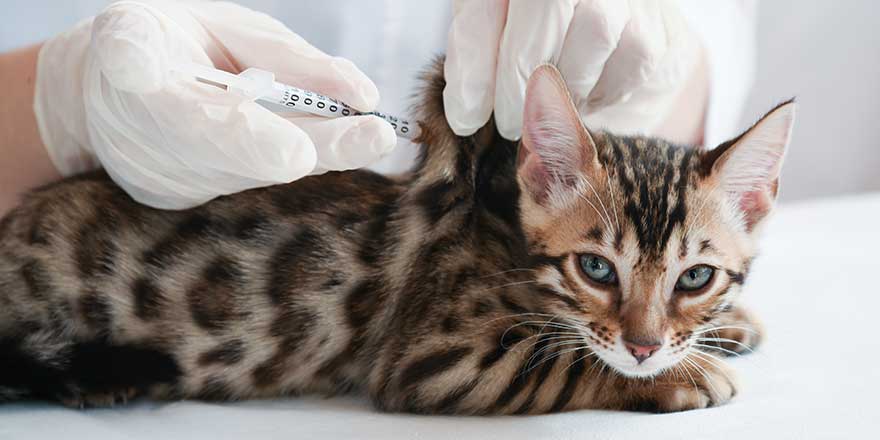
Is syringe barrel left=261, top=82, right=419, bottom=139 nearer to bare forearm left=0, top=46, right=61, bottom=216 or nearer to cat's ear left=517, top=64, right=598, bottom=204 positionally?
cat's ear left=517, top=64, right=598, bottom=204

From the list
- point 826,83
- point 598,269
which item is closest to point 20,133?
point 598,269

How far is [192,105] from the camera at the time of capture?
3.34 ft

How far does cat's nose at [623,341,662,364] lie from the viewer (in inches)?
37.2

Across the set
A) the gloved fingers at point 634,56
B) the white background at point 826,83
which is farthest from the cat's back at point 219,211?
the white background at point 826,83

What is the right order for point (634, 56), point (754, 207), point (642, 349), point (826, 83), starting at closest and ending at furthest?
point (642, 349), point (754, 207), point (634, 56), point (826, 83)

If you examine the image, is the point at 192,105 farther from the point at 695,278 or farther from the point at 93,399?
the point at 695,278

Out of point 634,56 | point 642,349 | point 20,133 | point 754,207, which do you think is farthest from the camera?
point 20,133

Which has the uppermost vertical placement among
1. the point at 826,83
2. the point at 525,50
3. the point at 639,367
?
the point at 525,50

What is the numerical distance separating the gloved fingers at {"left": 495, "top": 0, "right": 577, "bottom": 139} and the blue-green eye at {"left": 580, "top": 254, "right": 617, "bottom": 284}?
245 millimetres

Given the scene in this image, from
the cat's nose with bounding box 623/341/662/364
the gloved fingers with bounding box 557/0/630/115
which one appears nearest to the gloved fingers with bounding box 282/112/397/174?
the gloved fingers with bounding box 557/0/630/115

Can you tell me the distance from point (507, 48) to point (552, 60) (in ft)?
0.22

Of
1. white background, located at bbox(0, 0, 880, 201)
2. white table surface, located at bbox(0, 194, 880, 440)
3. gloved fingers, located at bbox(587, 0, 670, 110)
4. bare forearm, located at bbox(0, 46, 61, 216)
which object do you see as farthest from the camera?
white background, located at bbox(0, 0, 880, 201)

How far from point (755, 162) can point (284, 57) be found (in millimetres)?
629

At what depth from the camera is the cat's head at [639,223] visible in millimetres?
963
